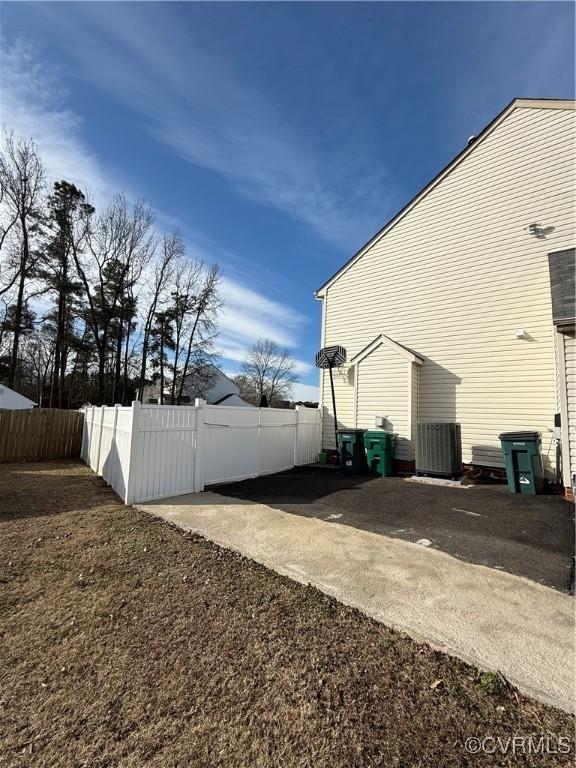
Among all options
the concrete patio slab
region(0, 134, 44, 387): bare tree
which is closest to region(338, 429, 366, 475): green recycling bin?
the concrete patio slab

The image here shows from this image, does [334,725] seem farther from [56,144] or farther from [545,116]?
[56,144]

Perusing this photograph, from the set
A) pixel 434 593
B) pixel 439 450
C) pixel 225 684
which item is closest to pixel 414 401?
pixel 439 450

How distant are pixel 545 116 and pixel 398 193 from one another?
405 cm

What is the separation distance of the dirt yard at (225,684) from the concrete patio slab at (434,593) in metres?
0.17

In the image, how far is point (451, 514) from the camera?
541 cm

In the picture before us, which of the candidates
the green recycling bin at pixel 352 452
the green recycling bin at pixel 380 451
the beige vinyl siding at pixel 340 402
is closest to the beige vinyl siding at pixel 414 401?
the green recycling bin at pixel 380 451

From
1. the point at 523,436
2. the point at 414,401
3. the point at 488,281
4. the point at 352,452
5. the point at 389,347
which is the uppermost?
the point at 488,281

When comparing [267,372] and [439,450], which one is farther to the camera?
[267,372]

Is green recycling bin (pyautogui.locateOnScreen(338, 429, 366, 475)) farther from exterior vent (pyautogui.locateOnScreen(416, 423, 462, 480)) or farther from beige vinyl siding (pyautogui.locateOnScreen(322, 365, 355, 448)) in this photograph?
exterior vent (pyautogui.locateOnScreen(416, 423, 462, 480))

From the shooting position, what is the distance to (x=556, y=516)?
207 inches

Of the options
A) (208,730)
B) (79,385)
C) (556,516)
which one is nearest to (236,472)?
(556,516)

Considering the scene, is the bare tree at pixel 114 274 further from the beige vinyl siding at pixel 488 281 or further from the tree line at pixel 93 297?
the beige vinyl siding at pixel 488 281

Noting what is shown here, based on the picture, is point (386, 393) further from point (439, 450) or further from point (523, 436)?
point (523, 436)

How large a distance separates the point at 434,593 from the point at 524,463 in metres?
5.16
